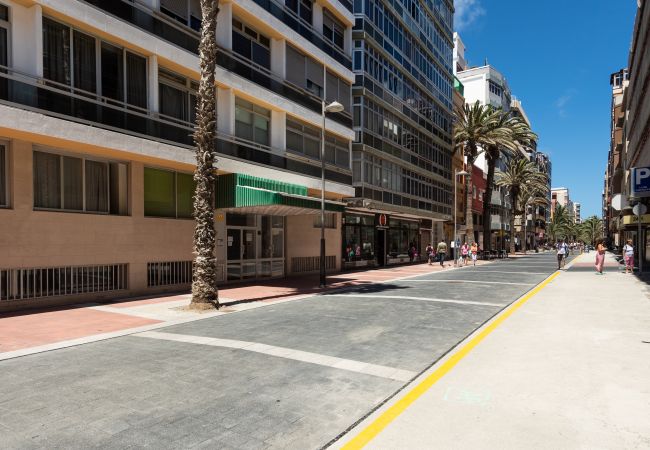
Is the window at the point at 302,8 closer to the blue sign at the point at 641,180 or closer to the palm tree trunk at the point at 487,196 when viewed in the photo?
the blue sign at the point at 641,180

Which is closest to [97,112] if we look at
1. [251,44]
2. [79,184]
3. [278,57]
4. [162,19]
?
[79,184]

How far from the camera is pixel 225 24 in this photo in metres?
17.1

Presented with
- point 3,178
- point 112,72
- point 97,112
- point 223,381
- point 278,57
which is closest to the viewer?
point 223,381

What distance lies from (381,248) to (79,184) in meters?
23.4

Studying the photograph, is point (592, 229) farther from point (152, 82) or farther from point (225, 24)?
point (152, 82)

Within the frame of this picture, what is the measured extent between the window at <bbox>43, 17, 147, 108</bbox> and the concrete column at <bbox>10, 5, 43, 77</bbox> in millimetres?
376

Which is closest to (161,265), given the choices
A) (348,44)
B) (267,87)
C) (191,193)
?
(191,193)

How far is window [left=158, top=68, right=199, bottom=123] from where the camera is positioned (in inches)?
587

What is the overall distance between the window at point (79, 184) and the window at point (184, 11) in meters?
5.60

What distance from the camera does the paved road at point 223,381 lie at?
407cm

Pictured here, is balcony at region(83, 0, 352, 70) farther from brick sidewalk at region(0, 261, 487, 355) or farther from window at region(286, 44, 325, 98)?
brick sidewalk at region(0, 261, 487, 355)

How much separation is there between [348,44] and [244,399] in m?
25.0

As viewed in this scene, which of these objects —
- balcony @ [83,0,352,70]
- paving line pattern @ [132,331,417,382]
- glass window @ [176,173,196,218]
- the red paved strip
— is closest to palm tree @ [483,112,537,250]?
balcony @ [83,0,352,70]

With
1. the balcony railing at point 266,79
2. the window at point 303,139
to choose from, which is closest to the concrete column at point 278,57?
the balcony railing at point 266,79
